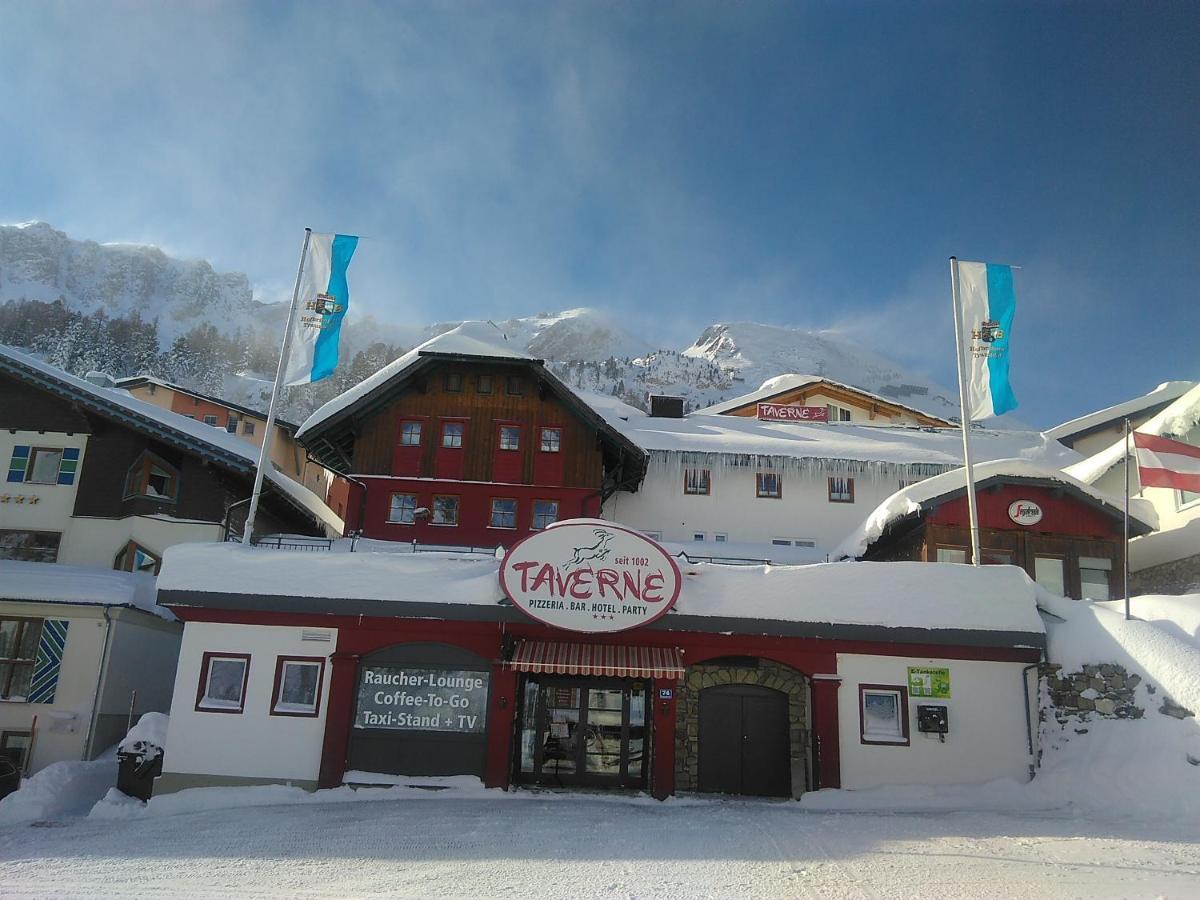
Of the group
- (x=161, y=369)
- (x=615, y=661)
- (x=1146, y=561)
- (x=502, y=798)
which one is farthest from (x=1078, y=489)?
(x=161, y=369)

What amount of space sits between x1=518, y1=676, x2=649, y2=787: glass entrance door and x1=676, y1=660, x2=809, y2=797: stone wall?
2.41ft

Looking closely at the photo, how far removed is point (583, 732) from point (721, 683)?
275cm

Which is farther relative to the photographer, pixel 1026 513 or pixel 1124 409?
pixel 1124 409

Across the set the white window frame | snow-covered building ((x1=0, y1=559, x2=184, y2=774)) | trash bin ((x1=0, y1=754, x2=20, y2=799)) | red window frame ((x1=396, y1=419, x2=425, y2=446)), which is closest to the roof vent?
red window frame ((x1=396, y1=419, x2=425, y2=446))

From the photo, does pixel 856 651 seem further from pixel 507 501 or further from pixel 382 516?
pixel 382 516

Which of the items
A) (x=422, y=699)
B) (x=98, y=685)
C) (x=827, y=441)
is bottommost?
(x=98, y=685)

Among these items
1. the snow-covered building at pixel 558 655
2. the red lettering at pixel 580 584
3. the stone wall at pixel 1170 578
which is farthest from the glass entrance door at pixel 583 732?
the stone wall at pixel 1170 578

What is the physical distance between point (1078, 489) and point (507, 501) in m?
14.9

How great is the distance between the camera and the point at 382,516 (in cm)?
2483

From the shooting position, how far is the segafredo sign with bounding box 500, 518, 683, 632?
1502 cm

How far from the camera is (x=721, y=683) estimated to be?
16.5 m

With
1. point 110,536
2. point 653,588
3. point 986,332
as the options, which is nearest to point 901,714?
point 653,588

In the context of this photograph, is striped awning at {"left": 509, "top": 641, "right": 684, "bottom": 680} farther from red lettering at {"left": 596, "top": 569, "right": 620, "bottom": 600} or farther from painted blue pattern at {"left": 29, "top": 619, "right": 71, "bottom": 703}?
painted blue pattern at {"left": 29, "top": 619, "right": 71, "bottom": 703}

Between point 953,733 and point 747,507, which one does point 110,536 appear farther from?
point 953,733
